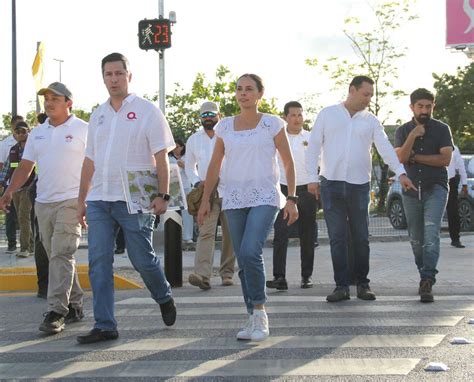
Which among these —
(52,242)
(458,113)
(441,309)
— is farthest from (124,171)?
(458,113)

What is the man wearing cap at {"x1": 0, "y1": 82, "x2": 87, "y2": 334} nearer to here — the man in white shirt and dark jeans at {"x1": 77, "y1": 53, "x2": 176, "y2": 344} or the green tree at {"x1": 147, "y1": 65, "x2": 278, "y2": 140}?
the man in white shirt and dark jeans at {"x1": 77, "y1": 53, "x2": 176, "y2": 344}

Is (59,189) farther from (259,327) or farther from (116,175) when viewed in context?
(259,327)

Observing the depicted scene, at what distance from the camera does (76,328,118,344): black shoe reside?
255 inches

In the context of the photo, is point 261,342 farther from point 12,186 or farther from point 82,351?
point 12,186

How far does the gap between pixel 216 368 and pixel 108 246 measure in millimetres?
1437

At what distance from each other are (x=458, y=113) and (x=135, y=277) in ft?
183

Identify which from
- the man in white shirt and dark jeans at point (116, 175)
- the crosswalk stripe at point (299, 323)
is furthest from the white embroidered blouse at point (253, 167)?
the crosswalk stripe at point (299, 323)

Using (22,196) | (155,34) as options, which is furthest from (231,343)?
(22,196)

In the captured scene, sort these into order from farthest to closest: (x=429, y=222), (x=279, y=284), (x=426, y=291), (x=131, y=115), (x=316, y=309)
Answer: (x=279, y=284) → (x=429, y=222) → (x=426, y=291) → (x=316, y=309) → (x=131, y=115)

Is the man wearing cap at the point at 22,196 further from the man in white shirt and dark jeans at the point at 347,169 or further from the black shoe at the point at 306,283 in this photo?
the man in white shirt and dark jeans at the point at 347,169

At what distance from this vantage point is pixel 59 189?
24.1 feet

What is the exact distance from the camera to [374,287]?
380 inches

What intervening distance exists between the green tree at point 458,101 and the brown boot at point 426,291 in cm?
5305

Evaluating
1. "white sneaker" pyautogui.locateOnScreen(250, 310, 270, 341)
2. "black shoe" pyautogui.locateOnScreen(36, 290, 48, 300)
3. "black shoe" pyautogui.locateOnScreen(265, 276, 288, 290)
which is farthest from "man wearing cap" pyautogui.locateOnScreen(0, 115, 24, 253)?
"white sneaker" pyautogui.locateOnScreen(250, 310, 270, 341)
